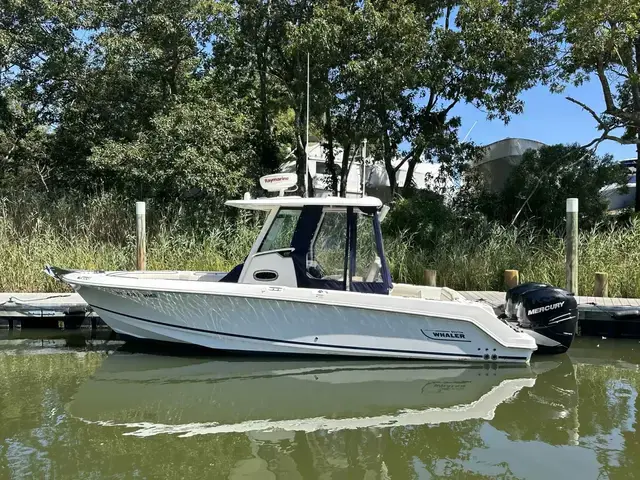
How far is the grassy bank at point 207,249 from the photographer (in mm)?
9125

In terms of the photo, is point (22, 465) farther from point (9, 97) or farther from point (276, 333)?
point (9, 97)

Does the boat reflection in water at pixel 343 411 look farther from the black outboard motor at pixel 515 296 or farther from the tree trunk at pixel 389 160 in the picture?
the tree trunk at pixel 389 160

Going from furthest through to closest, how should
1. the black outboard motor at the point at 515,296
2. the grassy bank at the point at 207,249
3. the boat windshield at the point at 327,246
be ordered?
the grassy bank at the point at 207,249
the black outboard motor at the point at 515,296
the boat windshield at the point at 327,246

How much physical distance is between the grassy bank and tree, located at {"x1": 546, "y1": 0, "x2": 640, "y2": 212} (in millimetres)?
3274

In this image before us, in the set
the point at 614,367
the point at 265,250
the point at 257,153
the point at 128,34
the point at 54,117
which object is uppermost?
the point at 128,34

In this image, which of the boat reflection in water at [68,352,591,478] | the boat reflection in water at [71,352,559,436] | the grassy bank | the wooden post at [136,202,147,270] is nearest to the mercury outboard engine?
the boat reflection in water at [68,352,591,478]

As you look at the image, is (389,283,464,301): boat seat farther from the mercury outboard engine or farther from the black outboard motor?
the mercury outboard engine

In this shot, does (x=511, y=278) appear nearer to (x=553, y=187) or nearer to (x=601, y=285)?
(x=601, y=285)

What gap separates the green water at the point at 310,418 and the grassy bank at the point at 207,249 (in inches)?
110

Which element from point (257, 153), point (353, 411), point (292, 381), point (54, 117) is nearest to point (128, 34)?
point (54, 117)

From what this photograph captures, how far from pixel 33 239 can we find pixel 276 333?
584 centimetres

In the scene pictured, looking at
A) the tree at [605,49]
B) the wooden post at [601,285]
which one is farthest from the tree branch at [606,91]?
the wooden post at [601,285]

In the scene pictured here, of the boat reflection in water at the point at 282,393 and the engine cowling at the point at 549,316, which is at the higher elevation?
the engine cowling at the point at 549,316

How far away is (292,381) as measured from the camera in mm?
5586
